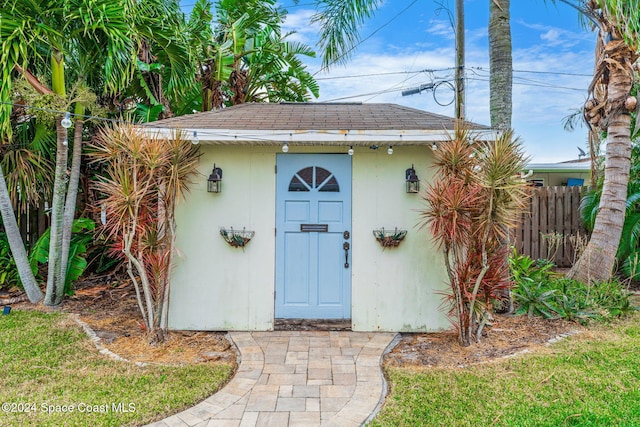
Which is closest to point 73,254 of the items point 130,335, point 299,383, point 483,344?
point 130,335

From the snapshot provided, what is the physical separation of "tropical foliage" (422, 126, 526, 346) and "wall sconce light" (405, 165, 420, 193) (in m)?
0.39

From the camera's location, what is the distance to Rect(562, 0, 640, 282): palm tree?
6379 millimetres

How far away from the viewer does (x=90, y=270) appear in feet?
27.1

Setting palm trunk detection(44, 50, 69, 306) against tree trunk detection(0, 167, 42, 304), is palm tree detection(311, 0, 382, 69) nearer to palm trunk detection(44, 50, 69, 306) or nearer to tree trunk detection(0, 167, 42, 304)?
palm trunk detection(44, 50, 69, 306)

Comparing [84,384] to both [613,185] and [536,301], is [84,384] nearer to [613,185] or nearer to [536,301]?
[536,301]

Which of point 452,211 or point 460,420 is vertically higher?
point 452,211

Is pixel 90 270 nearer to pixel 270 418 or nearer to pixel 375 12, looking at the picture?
pixel 270 418

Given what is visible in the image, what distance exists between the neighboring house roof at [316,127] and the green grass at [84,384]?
2.76 meters

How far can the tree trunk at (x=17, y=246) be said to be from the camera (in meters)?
6.07

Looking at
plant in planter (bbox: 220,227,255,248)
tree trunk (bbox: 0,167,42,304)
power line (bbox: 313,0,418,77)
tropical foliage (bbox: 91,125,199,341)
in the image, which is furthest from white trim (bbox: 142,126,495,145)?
power line (bbox: 313,0,418,77)

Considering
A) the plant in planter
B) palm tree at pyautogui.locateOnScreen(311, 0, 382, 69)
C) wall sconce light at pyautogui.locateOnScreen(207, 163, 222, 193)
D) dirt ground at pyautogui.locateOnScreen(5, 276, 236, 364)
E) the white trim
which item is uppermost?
palm tree at pyautogui.locateOnScreen(311, 0, 382, 69)

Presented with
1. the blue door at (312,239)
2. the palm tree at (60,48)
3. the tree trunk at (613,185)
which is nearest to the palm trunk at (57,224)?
the palm tree at (60,48)

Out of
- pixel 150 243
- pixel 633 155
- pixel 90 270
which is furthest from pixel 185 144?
pixel 633 155

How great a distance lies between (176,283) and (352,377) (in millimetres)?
2796
